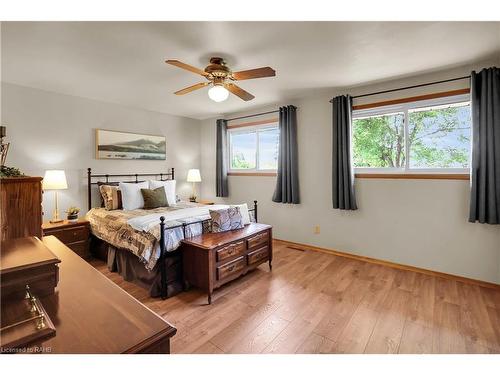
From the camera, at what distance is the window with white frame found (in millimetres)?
2891

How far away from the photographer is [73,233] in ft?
10.9

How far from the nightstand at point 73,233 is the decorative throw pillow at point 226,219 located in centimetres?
190

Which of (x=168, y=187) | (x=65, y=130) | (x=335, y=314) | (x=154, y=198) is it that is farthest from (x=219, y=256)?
(x=65, y=130)

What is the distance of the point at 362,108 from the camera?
3.44 meters

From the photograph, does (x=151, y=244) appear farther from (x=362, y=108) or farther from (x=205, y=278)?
(x=362, y=108)

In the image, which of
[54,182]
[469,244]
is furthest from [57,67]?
[469,244]

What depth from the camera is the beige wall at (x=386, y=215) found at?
282 centimetres

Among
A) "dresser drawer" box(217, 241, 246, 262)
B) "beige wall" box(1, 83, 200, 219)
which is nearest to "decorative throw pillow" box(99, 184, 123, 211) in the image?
"beige wall" box(1, 83, 200, 219)

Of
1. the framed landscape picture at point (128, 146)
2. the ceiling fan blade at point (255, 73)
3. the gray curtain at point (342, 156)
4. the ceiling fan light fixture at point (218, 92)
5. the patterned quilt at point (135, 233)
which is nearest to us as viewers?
the ceiling fan blade at point (255, 73)

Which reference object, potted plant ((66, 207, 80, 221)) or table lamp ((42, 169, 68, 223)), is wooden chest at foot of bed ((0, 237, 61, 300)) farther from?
potted plant ((66, 207, 80, 221))

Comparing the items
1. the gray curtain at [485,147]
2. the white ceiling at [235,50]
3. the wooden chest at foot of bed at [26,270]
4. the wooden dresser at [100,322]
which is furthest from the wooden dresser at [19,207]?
the gray curtain at [485,147]

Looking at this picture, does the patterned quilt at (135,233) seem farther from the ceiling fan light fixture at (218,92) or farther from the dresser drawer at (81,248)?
A: the ceiling fan light fixture at (218,92)

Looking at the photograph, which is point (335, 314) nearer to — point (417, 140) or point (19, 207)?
point (417, 140)

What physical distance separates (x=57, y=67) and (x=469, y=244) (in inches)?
191
